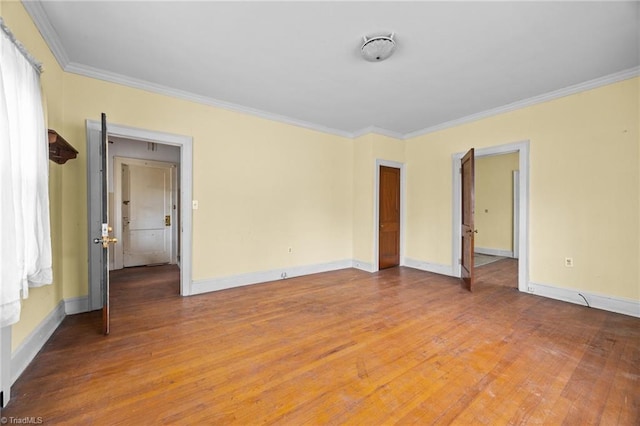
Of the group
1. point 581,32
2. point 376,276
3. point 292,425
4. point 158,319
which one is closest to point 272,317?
point 158,319

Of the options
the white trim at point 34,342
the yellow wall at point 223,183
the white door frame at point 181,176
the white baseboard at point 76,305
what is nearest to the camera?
the white trim at point 34,342

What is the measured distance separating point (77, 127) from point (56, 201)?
87cm

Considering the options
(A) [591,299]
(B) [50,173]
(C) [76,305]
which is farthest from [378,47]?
(C) [76,305]

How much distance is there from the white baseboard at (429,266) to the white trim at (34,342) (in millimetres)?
5162

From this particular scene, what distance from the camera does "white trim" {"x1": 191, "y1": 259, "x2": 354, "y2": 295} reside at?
370 centimetres

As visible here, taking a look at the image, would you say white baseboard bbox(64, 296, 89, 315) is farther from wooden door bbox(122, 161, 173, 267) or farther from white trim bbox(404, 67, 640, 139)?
white trim bbox(404, 67, 640, 139)

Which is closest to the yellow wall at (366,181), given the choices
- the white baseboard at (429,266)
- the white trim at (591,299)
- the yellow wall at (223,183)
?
the yellow wall at (223,183)

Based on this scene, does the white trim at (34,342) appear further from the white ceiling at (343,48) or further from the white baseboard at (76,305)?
the white ceiling at (343,48)

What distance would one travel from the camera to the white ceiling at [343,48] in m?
2.09

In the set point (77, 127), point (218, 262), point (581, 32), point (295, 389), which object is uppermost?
point (581, 32)

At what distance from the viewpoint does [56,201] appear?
8.93ft

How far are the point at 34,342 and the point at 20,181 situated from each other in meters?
1.41

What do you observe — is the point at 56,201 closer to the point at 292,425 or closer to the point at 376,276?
the point at 292,425

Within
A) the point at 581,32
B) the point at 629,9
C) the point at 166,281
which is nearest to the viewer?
the point at 629,9
